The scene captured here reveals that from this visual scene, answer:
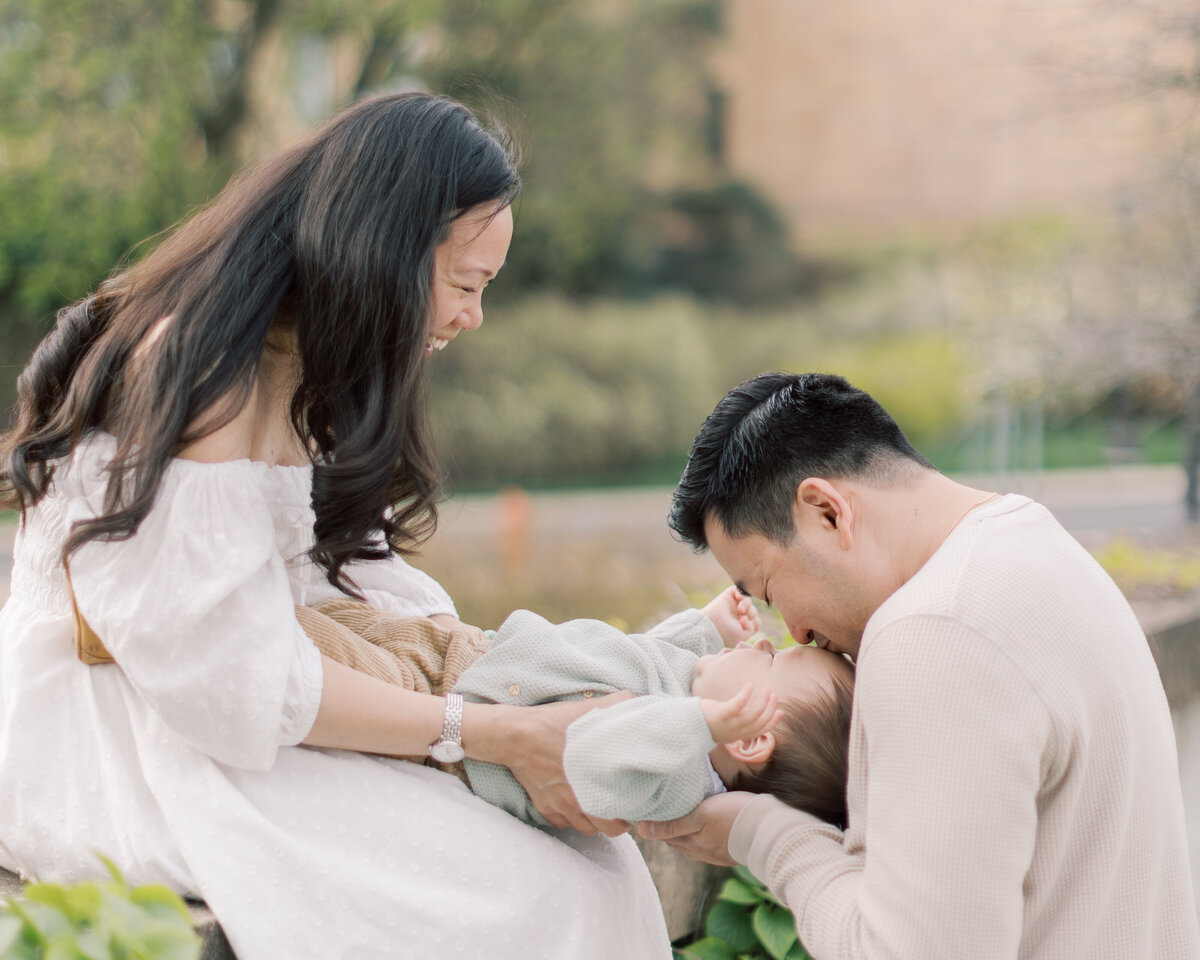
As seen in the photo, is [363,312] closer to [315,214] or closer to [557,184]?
[315,214]

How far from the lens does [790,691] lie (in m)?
1.97

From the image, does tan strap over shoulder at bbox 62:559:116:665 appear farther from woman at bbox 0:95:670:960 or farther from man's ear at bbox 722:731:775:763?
man's ear at bbox 722:731:775:763

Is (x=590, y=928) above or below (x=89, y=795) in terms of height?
below

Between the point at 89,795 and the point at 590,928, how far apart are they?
0.76 m

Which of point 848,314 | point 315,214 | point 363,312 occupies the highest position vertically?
point 315,214

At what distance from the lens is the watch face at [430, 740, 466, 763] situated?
176 centimetres

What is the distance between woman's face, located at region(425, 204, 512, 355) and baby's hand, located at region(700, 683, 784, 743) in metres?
0.73

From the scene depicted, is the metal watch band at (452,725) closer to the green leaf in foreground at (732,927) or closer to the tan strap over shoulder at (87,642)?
the tan strap over shoulder at (87,642)

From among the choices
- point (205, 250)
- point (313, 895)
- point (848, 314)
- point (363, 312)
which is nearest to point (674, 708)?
point (313, 895)

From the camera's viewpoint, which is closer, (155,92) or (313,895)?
(313,895)

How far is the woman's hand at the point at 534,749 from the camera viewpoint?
69.3 inches

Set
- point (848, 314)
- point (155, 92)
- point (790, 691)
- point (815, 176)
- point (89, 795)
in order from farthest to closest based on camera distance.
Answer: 1. point (815, 176)
2. point (848, 314)
3. point (155, 92)
4. point (790, 691)
5. point (89, 795)

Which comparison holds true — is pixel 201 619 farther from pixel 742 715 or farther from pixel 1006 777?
pixel 1006 777

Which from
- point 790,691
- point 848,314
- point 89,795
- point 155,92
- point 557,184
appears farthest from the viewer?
point 848,314
